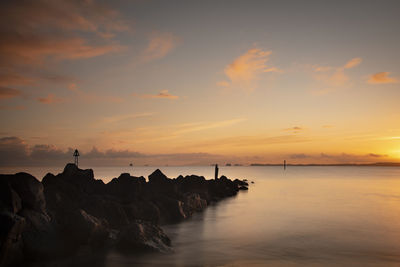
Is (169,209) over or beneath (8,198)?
beneath

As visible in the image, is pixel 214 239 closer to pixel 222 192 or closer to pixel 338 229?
pixel 338 229

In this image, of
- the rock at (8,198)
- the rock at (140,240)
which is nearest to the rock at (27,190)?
the rock at (8,198)

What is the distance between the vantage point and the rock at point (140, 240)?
44.7 feet

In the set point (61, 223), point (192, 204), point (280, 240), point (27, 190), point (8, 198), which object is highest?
point (27, 190)

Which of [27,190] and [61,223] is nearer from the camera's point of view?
[27,190]

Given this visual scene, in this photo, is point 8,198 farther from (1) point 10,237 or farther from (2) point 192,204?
(2) point 192,204

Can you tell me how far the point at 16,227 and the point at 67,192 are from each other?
9.30 metres

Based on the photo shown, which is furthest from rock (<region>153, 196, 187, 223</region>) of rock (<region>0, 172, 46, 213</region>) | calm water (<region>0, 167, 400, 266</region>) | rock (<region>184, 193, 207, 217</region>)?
rock (<region>0, 172, 46, 213</region>)

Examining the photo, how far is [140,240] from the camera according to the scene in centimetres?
1370

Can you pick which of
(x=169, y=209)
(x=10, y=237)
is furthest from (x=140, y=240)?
(x=169, y=209)

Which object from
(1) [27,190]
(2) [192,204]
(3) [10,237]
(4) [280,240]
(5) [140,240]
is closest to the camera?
(3) [10,237]

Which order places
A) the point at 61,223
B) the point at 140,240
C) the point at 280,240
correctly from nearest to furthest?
the point at 61,223 < the point at 140,240 < the point at 280,240

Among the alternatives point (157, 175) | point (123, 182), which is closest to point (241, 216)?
point (157, 175)

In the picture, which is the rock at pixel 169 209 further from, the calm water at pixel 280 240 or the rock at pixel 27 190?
the rock at pixel 27 190
